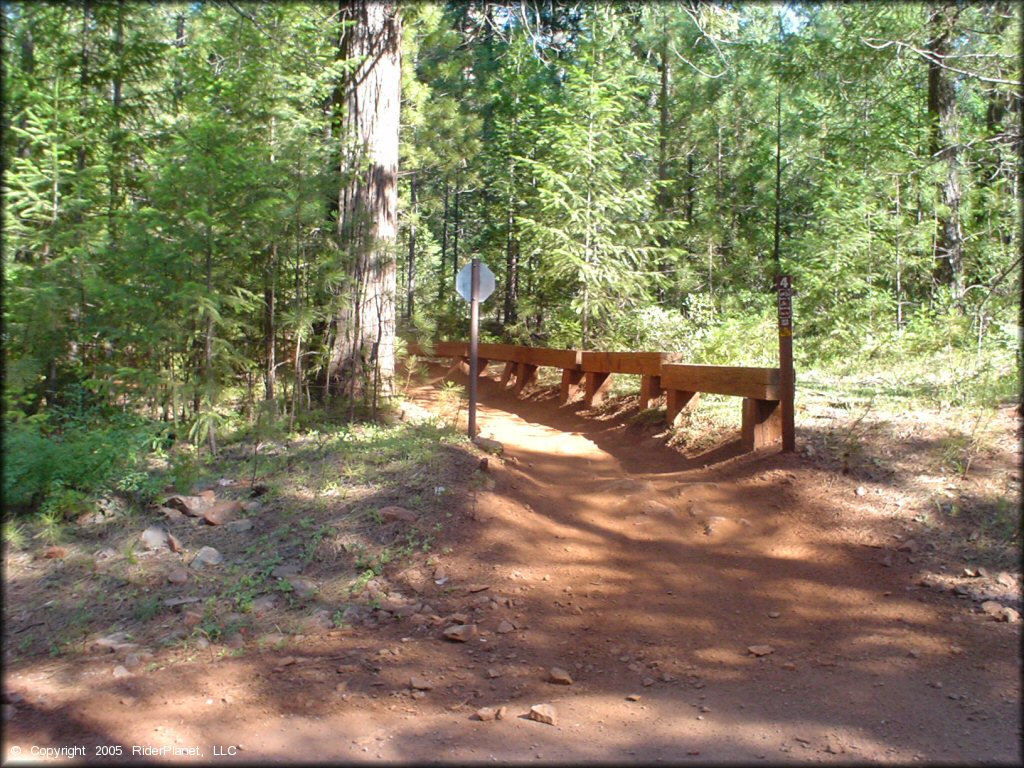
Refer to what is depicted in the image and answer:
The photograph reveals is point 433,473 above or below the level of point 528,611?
above

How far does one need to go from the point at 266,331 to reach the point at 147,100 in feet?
11.5

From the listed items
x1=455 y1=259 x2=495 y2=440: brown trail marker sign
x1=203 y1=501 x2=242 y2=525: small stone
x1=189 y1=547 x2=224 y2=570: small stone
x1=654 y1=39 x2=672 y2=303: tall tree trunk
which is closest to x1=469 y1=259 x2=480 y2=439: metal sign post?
x1=455 y1=259 x2=495 y2=440: brown trail marker sign

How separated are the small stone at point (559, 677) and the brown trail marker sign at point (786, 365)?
434 centimetres

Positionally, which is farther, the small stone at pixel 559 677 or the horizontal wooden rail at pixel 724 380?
the horizontal wooden rail at pixel 724 380

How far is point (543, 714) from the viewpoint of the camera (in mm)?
3865

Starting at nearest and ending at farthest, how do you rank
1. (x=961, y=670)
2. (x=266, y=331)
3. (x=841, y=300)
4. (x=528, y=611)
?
1. (x=961, y=670)
2. (x=528, y=611)
3. (x=266, y=331)
4. (x=841, y=300)

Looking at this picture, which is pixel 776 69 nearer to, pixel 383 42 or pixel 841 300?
pixel 383 42

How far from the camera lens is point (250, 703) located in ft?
13.3

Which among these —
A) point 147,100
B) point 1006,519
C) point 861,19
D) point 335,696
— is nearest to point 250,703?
point 335,696

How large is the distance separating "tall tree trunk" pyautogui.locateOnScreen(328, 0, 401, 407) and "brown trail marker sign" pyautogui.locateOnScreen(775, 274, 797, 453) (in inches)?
192

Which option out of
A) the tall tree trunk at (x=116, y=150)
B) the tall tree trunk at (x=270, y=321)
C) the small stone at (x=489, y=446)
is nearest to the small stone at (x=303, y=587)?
the small stone at (x=489, y=446)

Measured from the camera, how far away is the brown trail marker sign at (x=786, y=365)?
773 centimetres

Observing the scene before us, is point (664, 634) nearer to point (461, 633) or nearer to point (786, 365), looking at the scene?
point (461, 633)

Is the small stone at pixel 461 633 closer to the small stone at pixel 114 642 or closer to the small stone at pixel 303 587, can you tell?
the small stone at pixel 303 587
